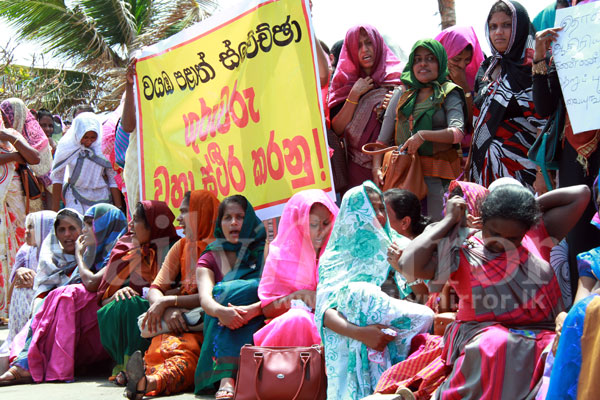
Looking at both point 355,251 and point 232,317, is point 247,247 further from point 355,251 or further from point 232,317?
point 355,251

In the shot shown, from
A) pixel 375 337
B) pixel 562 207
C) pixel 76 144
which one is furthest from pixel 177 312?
pixel 76 144

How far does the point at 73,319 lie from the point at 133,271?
0.61 metres

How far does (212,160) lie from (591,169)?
9.42ft

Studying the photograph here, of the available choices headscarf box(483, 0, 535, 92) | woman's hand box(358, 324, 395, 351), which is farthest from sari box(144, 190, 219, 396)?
headscarf box(483, 0, 535, 92)

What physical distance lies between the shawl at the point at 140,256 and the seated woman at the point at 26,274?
1.11 metres

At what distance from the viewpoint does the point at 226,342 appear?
4539 millimetres

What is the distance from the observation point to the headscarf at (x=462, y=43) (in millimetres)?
5395

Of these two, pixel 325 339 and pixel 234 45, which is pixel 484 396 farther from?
pixel 234 45

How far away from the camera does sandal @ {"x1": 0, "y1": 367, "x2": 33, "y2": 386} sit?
5504 mm

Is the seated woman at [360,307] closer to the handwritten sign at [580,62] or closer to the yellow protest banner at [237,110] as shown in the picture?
the yellow protest banner at [237,110]

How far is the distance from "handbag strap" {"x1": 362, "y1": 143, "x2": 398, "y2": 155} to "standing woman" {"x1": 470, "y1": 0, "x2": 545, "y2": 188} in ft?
2.14

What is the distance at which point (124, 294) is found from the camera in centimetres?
538

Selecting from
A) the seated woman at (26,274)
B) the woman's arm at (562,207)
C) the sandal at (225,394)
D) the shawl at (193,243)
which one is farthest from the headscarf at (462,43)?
the seated woman at (26,274)

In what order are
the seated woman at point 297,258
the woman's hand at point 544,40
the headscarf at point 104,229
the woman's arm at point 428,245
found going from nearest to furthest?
the woman's arm at point 428,245, the woman's hand at point 544,40, the seated woman at point 297,258, the headscarf at point 104,229
